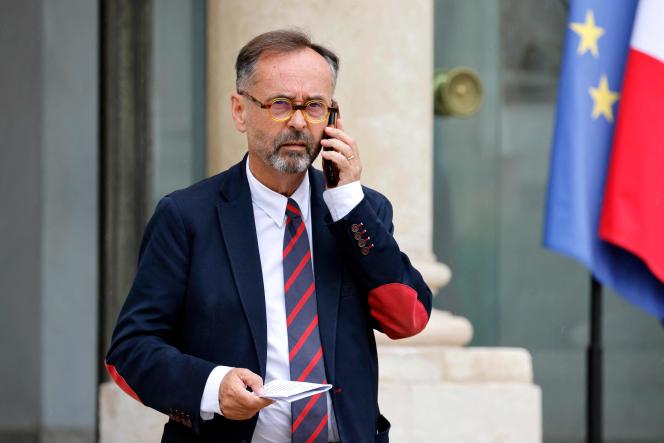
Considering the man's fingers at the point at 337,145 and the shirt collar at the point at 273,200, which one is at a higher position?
the man's fingers at the point at 337,145

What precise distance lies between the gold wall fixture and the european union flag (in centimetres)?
53

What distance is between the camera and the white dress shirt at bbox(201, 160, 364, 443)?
3725 mm

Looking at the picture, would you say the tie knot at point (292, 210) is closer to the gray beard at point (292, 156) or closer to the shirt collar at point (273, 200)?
the shirt collar at point (273, 200)

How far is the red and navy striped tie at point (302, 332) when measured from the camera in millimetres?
3713

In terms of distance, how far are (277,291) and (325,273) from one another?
0.14m

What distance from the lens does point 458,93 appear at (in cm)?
767

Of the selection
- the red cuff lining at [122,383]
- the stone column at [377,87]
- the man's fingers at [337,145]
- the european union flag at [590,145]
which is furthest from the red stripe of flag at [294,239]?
the european union flag at [590,145]

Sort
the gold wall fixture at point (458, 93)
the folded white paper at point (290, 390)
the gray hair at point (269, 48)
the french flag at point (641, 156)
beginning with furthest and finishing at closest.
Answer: the gold wall fixture at point (458, 93) < the french flag at point (641, 156) < the gray hair at point (269, 48) < the folded white paper at point (290, 390)

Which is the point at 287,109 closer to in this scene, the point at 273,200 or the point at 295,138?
the point at 295,138

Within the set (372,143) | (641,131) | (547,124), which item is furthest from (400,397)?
(547,124)

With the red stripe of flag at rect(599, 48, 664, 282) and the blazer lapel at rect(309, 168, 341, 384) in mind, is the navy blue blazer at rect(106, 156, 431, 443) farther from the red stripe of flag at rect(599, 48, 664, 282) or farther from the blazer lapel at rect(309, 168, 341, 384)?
the red stripe of flag at rect(599, 48, 664, 282)

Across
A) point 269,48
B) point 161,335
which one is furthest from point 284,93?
point 161,335

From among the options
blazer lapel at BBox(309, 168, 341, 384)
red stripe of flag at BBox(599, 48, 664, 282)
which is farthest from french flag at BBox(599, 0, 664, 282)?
blazer lapel at BBox(309, 168, 341, 384)

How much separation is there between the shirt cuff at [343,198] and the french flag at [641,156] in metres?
3.62
